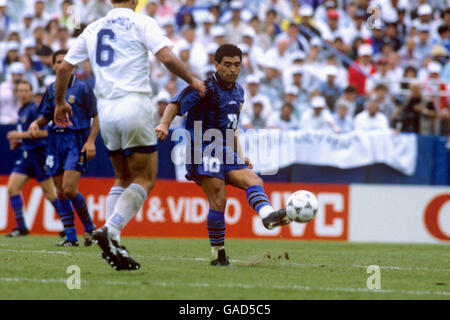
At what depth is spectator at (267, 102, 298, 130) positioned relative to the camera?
15.6 metres

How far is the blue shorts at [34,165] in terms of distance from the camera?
13125 mm

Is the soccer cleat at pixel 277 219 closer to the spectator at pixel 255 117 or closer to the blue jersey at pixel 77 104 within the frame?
the blue jersey at pixel 77 104

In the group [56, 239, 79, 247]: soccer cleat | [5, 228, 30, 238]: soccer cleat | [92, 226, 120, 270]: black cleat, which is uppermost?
[92, 226, 120, 270]: black cleat

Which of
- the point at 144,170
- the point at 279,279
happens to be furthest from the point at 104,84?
the point at 279,279

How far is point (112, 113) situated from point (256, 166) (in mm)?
7841

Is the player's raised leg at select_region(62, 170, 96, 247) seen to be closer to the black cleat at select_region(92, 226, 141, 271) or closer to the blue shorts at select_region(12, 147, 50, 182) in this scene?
the blue shorts at select_region(12, 147, 50, 182)

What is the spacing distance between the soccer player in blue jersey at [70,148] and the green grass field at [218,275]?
0.51 metres

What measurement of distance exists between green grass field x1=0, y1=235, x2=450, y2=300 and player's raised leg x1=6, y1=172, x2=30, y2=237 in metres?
2.63

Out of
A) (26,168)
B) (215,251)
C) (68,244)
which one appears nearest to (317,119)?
(26,168)

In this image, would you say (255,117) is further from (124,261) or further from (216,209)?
(124,261)

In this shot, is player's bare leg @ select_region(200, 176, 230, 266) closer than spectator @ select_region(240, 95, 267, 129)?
Yes

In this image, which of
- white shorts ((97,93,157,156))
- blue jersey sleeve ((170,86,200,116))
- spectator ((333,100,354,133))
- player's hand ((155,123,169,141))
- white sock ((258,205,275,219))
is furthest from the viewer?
spectator ((333,100,354,133))

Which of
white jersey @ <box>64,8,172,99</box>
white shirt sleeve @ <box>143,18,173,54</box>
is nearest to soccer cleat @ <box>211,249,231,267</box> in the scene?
white jersey @ <box>64,8,172,99</box>
